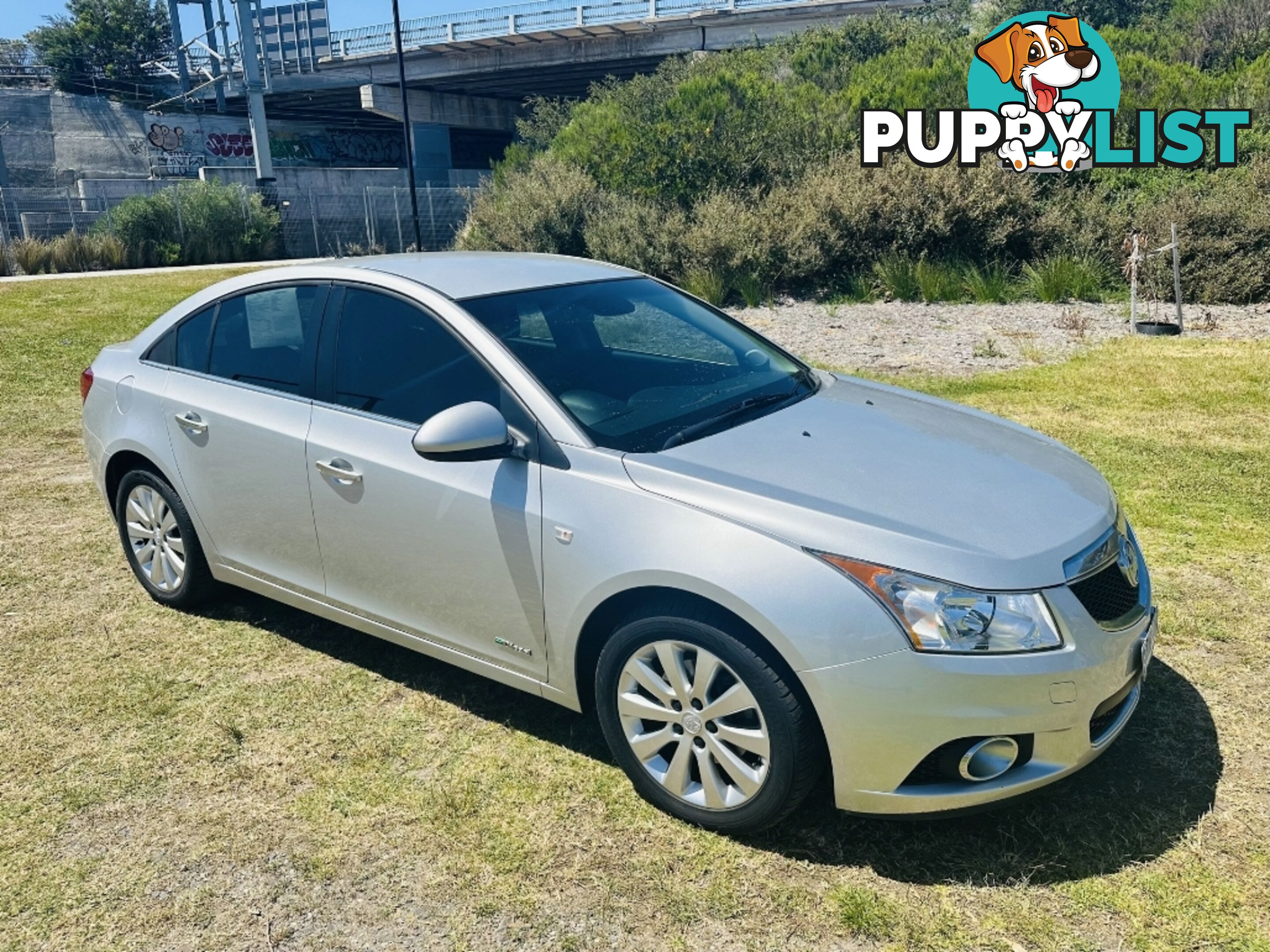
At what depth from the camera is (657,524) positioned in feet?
9.68

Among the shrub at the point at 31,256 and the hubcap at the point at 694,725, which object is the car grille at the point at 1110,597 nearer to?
the hubcap at the point at 694,725

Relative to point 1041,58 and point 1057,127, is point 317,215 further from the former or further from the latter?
point 1057,127

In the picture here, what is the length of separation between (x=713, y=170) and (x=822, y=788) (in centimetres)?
1664

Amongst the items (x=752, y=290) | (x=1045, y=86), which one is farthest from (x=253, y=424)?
(x=1045, y=86)

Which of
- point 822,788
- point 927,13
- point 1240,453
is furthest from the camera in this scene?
point 927,13

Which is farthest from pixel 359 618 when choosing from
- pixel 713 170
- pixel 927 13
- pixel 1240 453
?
pixel 927 13

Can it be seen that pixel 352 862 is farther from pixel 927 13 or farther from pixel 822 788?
pixel 927 13

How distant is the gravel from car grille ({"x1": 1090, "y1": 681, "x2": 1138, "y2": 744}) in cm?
735

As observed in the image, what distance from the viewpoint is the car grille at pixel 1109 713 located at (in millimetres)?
2867

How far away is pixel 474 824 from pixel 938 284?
12786 millimetres

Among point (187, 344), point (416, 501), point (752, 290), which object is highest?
point (187, 344)

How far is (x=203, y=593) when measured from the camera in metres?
4.69

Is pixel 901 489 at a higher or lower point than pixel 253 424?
lower

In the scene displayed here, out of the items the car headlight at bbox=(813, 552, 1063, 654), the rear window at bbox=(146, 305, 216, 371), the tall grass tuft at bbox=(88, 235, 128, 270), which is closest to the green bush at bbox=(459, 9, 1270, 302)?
the tall grass tuft at bbox=(88, 235, 128, 270)
